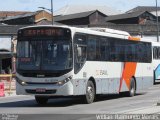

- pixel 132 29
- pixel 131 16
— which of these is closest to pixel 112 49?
pixel 132 29

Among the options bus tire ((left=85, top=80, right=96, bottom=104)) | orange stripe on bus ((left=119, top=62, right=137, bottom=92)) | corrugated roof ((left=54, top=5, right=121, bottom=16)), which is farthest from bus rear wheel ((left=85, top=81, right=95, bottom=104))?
corrugated roof ((left=54, top=5, right=121, bottom=16))

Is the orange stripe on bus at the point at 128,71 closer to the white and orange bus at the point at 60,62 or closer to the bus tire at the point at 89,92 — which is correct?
the white and orange bus at the point at 60,62

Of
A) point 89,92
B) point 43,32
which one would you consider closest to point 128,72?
point 89,92

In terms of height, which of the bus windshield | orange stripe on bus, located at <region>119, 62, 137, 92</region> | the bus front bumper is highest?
the bus windshield

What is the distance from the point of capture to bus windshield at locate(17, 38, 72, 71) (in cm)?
Result: 2089

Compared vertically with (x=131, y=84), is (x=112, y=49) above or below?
above

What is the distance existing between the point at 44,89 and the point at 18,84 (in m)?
1.19

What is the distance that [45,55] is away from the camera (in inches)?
829

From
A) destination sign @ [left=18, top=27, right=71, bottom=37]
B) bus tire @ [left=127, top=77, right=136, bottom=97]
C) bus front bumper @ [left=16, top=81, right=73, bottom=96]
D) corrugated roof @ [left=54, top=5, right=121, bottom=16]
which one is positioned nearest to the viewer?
bus front bumper @ [left=16, top=81, right=73, bottom=96]

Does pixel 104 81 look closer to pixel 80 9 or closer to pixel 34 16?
pixel 34 16

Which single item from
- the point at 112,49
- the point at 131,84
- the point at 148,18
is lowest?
the point at 131,84

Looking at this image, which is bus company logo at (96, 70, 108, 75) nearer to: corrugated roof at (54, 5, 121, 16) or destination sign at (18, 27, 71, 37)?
destination sign at (18, 27, 71, 37)

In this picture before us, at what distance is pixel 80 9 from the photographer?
141m

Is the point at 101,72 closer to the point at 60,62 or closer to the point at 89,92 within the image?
the point at 89,92
